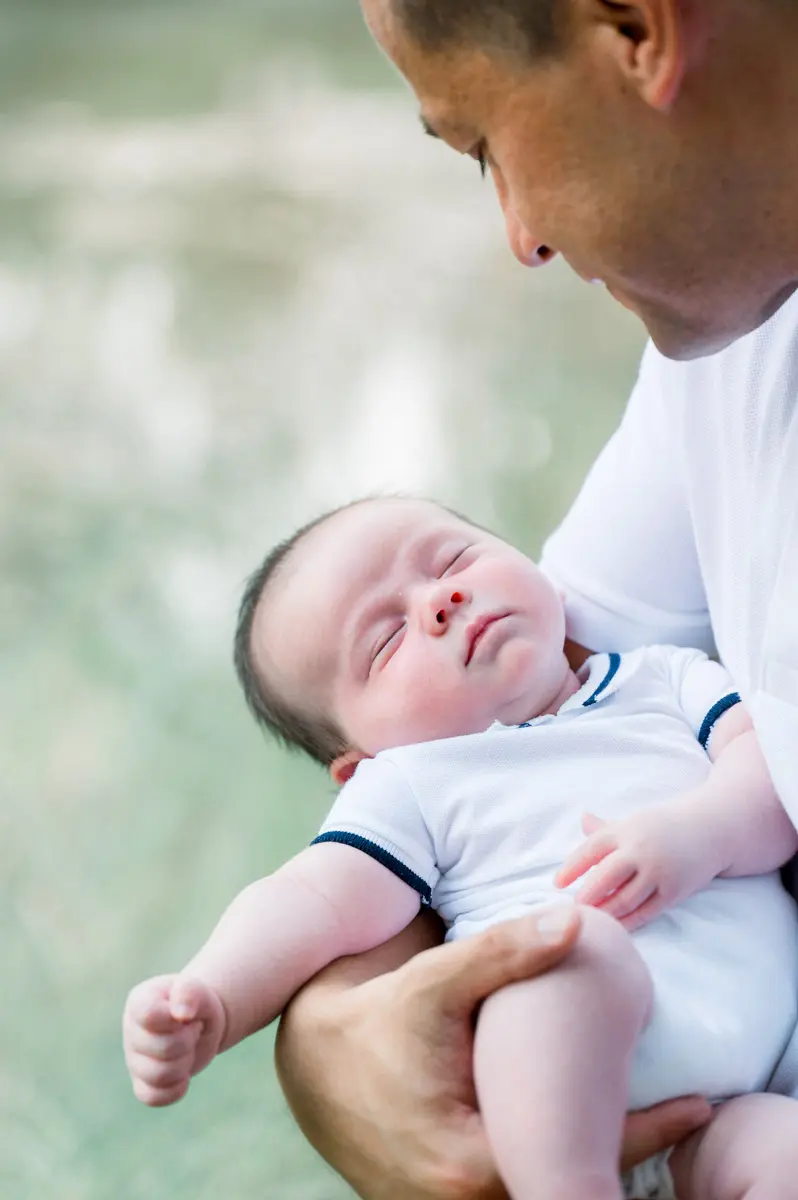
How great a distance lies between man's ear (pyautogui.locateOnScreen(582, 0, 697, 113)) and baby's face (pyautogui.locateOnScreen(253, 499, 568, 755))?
1.45 feet

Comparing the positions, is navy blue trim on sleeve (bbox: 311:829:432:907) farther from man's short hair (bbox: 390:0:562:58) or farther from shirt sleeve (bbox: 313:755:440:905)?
man's short hair (bbox: 390:0:562:58)

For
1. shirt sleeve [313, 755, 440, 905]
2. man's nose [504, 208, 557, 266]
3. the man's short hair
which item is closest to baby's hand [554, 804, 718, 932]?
shirt sleeve [313, 755, 440, 905]

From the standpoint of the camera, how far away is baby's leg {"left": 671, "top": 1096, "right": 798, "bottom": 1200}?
30.7 inches

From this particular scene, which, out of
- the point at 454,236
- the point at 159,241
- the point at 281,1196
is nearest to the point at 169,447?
the point at 159,241

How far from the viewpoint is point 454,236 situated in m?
2.18

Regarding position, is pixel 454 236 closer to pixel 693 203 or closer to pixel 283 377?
pixel 283 377

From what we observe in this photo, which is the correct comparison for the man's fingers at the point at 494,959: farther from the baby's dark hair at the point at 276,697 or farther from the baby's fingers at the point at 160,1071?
the baby's dark hair at the point at 276,697

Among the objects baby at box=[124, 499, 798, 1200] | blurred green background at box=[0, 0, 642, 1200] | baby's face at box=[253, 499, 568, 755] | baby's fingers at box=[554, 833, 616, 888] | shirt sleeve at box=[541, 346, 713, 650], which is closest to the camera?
baby at box=[124, 499, 798, 1200]

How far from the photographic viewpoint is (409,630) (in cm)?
108

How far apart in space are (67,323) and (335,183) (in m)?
0.52

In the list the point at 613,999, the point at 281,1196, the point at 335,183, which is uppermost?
the point at 335,183

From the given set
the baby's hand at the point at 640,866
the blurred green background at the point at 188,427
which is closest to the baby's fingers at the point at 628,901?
the baby's hand at the point at 640,866

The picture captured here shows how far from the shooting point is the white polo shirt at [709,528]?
0.92m

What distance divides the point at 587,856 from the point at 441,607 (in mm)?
243
